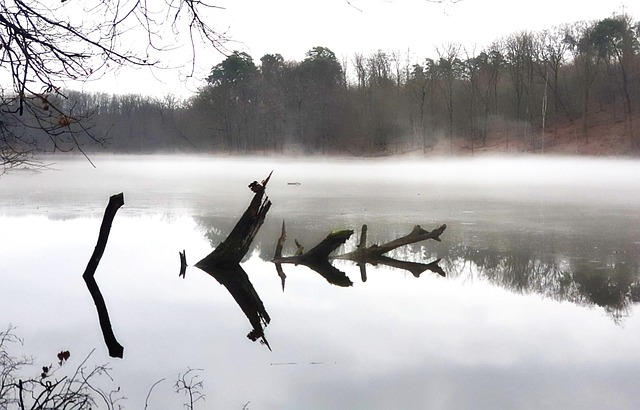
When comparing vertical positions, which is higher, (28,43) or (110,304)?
(28,43)

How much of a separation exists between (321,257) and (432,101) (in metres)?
43.8

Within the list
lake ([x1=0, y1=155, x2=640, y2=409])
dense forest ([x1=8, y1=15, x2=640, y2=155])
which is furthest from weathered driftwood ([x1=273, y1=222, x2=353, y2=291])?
dense forest ([x1=8, y1=15, x2=640, y2=155])

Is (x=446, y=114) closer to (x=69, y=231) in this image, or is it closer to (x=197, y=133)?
(x=197, y=133)

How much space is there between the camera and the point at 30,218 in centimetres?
1480

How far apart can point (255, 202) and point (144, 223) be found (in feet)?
20.7

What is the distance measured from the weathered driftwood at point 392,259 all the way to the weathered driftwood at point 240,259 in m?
1.58

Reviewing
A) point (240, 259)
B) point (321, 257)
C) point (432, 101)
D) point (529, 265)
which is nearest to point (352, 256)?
point (321, 257)

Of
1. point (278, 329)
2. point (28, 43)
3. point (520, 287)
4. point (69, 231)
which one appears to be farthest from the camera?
point (69, 231)

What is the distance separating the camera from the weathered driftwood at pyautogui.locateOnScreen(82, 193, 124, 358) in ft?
20.0

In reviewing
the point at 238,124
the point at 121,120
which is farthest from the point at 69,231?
the point at 121,120

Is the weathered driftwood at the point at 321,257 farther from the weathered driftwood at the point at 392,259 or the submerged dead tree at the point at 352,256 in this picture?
the weathered driftwood at the point at 392,259

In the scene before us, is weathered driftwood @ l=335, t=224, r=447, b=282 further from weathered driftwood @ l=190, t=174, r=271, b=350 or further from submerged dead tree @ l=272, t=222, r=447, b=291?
weathered driftwood @ l=190, t=174, r=271, b=350

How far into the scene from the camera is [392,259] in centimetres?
1031

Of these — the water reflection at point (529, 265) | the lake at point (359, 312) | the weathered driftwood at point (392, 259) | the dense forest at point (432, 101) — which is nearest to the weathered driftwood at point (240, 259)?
the lake at point (359, 312)
